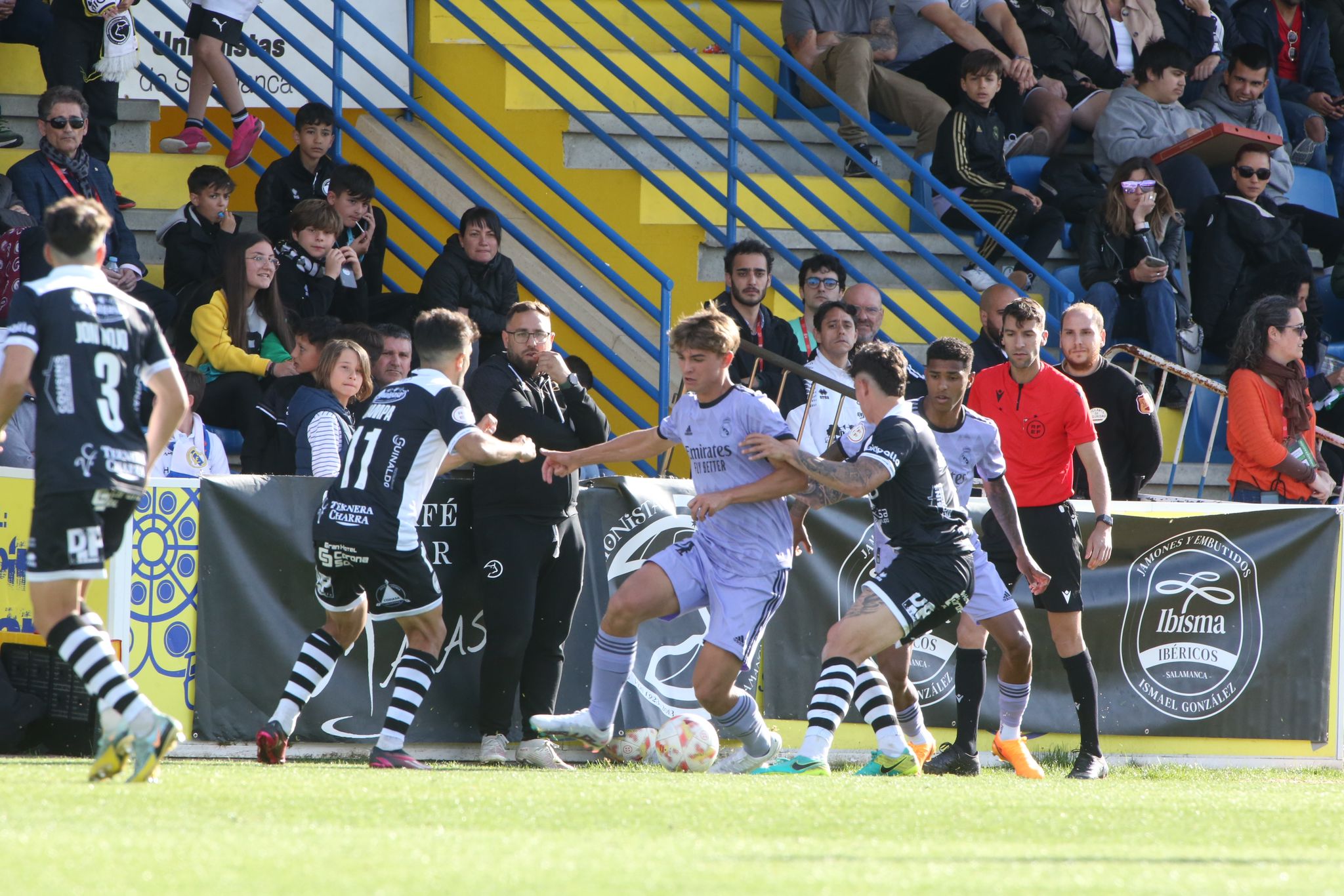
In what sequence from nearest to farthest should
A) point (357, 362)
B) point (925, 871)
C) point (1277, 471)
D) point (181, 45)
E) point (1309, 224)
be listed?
point (925, 871), point (357, 362), point (1277, 471), point (181, 45), point (1309, 224)

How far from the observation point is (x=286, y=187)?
34.8ft

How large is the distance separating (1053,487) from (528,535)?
107 inches

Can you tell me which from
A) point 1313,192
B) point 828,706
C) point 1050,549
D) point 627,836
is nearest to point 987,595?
point 1050,549

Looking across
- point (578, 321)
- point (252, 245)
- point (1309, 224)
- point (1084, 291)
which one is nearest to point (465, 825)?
point (252, 245)

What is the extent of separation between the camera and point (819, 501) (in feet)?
25.5

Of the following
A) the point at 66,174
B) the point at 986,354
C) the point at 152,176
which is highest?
the point at 152,176

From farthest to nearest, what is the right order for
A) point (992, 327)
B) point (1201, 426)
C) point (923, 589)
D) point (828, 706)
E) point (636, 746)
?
point (1201, 426), point (992, 327), point (636, 746), point (923, 589), point (828, 706)

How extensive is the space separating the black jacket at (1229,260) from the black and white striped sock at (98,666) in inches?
363

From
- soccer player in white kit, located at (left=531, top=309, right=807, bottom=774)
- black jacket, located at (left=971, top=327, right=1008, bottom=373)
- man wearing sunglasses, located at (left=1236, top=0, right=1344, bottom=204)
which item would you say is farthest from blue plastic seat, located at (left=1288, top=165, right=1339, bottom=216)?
soccer player in white kit, located at (left=531, top=309, right=807, bottom=774)

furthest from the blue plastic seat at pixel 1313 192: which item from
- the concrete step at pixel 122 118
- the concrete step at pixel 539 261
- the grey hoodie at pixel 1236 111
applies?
the concrete step at pixel 122 118

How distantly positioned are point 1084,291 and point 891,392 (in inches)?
214

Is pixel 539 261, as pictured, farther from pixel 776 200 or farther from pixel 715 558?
pixel 715 558

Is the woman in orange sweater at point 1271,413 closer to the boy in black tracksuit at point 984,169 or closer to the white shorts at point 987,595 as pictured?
the boy in black tracksuit at point 984,169

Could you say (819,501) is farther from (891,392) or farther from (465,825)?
(465,825)
